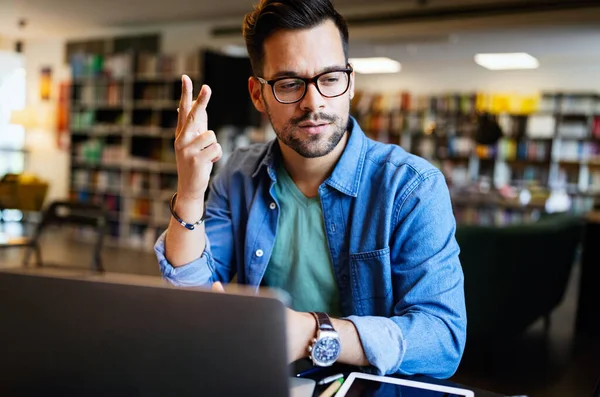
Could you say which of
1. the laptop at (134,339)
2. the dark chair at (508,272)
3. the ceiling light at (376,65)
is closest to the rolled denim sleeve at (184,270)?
the laptop at (134,339)

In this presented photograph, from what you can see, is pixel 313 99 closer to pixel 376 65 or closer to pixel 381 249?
pixel 381 249

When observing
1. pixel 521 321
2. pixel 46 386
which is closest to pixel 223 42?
pixel 521 321

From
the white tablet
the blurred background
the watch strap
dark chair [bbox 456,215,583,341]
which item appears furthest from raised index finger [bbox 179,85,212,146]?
the blurred background

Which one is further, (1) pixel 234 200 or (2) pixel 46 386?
(1) pixel 234 200

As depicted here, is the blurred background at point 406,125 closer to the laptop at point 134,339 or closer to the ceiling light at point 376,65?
the ceiling light at point 376,65

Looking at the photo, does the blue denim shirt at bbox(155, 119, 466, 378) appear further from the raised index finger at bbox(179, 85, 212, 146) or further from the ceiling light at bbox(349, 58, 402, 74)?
the ceiling light at bbox(349, 58, 402, 74)

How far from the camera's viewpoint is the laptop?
1.93 ft

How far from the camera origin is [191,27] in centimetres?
819

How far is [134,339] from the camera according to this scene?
2.02 feet

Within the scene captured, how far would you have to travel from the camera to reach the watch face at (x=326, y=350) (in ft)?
3.25

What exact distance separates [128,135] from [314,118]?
7.12m

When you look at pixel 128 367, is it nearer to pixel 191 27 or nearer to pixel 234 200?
pixel 234 200

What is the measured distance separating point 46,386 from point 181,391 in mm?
163

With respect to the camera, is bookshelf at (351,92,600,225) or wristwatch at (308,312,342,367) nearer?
wristwatch at (308,312,342,367)
